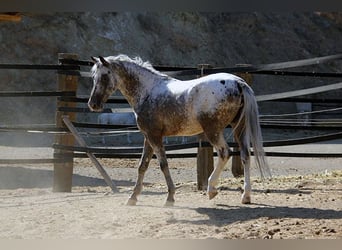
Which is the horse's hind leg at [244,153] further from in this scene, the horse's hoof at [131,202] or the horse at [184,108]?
the horse's hoof at [131,202]

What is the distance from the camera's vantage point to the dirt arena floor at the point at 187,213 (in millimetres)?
3977

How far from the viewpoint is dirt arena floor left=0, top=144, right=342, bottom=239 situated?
13.0ft

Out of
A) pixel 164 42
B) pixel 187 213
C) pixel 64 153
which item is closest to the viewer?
pixel 187 213

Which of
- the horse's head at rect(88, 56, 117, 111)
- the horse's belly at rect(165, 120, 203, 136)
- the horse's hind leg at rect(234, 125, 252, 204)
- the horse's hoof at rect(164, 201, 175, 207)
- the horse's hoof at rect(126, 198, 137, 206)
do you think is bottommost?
the horse's hoof at rect(126, 198, 137, 206)

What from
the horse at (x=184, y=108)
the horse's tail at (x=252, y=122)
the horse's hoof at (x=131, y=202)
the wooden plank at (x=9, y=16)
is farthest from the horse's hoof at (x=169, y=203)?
the wooden plank at (x=9, y=16)

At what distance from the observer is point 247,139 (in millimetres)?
5168

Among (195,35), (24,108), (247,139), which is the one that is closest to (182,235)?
(247,139)

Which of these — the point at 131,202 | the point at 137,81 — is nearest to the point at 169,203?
the point at 131,202

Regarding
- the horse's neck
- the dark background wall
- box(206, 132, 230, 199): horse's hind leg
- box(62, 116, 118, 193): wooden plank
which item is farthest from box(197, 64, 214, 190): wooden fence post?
the dark background wall

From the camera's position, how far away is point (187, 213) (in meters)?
4.71

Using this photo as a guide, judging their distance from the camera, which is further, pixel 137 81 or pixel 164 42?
pixel 164 42

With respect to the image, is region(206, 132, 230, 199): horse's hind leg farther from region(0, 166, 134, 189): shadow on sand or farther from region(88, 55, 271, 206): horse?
region(0, 166, 134, 189): shadow on sand

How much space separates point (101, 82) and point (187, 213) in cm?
166

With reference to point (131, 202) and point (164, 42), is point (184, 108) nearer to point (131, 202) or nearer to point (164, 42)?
point (131, 202)
